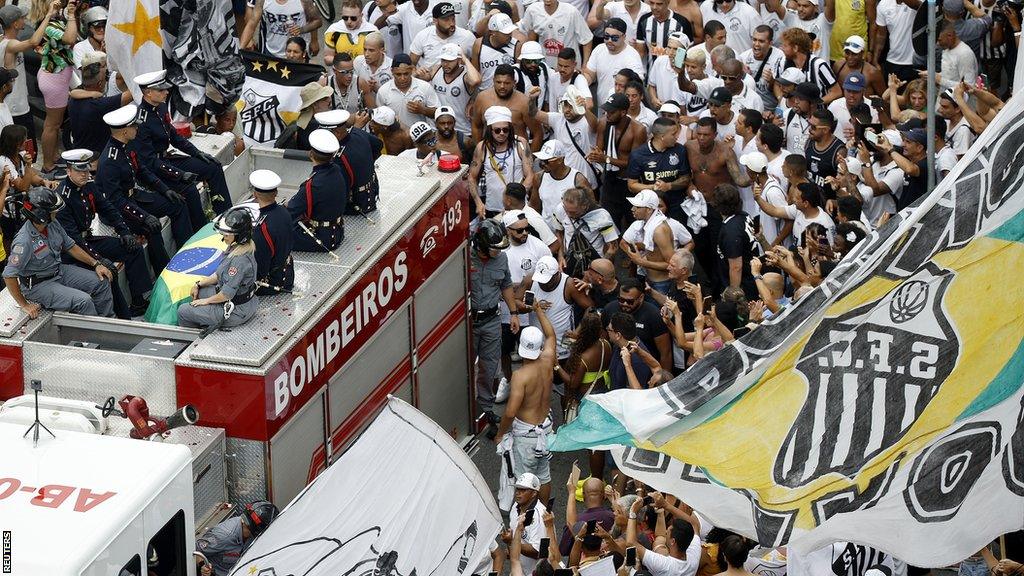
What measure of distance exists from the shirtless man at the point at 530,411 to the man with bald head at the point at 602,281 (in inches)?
48.4

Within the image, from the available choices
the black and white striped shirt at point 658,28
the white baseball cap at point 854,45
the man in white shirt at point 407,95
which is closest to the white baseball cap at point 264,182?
the man in white shirt at point 407,95

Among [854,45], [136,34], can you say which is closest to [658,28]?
[854,45]

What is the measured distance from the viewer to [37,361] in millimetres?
11125

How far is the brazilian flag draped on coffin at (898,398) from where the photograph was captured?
886cm

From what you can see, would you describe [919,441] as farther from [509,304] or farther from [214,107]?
[214,107]

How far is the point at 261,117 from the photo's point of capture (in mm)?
15383

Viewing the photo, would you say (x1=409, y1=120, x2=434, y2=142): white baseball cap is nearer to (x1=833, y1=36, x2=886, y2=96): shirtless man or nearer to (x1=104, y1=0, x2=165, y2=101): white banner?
(x1=104, y1=0, x2=165, y2=101): white banner

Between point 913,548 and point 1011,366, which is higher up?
point 1011,366

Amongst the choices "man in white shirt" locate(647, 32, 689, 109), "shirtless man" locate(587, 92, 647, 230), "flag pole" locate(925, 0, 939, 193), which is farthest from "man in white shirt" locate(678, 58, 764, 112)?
"flag pole" locate(925, 0, 939, 193)

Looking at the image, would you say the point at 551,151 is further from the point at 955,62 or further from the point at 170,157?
the point at 955,62

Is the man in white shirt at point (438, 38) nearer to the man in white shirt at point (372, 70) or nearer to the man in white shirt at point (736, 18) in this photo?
the man in white shirt at point (372, 70)

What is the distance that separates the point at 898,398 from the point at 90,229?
20.0 feet

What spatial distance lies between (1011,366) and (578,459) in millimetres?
5463

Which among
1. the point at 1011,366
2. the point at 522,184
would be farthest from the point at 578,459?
the point at 1011,366
